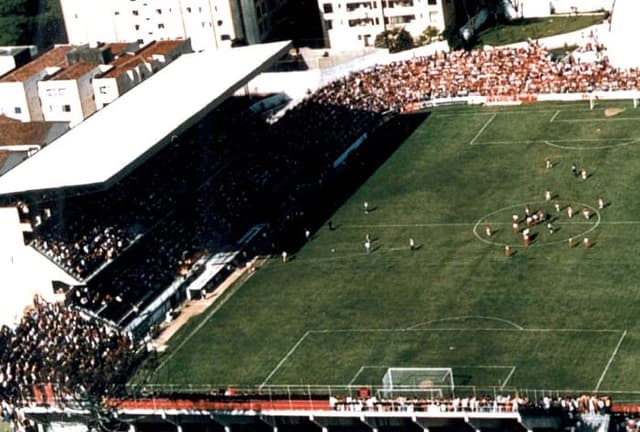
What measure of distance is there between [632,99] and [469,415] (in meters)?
44.9

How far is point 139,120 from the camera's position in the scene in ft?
301

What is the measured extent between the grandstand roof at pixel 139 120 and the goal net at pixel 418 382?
1867cm

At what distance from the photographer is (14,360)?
73688 mm

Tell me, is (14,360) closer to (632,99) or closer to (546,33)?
(632,99)

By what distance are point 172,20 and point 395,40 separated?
17.5m

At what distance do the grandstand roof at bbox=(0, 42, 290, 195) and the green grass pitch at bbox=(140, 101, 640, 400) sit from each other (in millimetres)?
9199

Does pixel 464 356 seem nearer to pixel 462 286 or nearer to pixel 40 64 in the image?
pixel 462 286

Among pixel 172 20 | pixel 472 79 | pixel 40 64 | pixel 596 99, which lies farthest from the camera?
pixel 172 20

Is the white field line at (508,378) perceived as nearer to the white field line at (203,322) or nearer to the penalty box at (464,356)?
the penalty box at (464,356)

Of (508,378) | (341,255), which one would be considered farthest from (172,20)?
(508,378)

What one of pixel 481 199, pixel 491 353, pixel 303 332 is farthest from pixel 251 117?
pixel 491 353

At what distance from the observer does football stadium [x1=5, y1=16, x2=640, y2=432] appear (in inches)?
2756

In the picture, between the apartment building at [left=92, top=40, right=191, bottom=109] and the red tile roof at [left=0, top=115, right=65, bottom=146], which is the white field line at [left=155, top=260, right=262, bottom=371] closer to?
the red tile roof at [left=0, top=115, right=65, bottom=146]

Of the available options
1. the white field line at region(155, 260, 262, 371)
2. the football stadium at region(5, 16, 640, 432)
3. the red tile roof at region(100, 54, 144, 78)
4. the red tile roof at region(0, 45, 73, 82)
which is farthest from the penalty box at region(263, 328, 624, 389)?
the red tile roof at region(0, 45, 73, 82)
